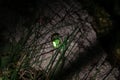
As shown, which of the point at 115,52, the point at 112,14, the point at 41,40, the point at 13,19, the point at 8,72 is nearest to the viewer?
the point at 8,72

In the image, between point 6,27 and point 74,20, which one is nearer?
point 6,27

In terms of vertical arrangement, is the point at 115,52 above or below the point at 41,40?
below

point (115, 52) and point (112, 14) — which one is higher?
point (112, 14)

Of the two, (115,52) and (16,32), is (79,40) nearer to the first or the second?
(115,52)

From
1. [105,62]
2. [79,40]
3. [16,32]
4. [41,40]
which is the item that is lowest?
[105,62]

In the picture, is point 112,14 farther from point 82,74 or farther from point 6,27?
point 6,27

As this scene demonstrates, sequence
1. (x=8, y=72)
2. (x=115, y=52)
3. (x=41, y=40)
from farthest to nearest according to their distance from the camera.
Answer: (x=115, y=52) → (x=41, y=40) → (x=8, y=72)

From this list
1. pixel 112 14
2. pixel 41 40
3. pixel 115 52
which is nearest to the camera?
pixel 41 40

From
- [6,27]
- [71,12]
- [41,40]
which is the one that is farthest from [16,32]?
[71,12]

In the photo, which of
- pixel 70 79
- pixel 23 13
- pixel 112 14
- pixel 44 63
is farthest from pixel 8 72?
pixel 112 14
